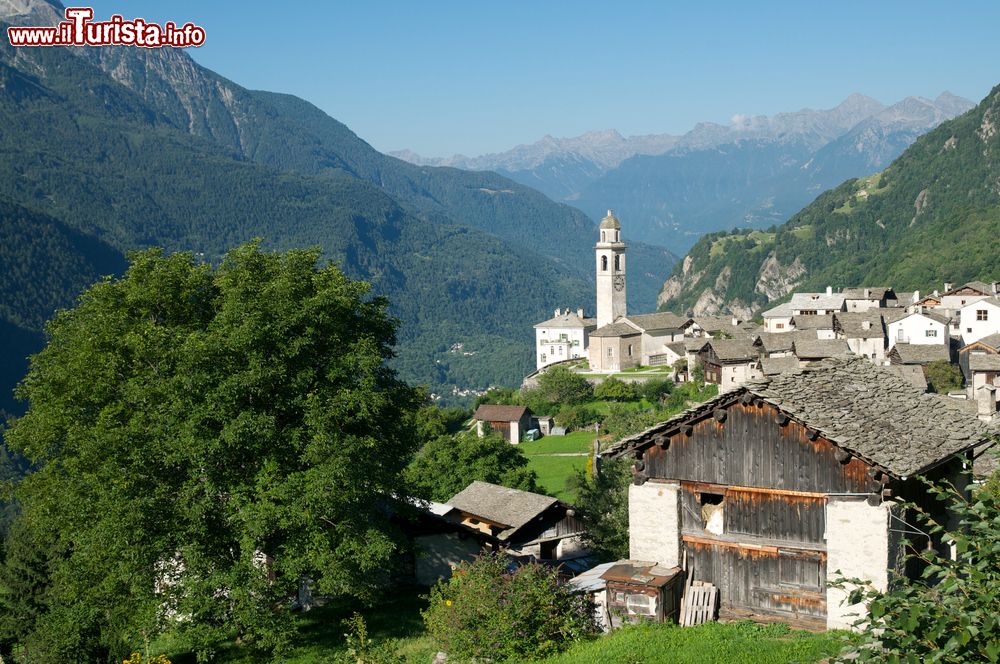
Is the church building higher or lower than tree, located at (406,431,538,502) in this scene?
higher

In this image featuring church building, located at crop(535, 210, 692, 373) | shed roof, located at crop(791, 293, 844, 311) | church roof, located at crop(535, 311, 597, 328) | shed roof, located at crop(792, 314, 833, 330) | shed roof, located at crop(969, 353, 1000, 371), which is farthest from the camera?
church roof, located at crop(535, 311, 597, 328)

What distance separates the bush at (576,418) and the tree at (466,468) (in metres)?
34.9

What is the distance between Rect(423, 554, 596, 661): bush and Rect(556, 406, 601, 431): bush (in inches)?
2515

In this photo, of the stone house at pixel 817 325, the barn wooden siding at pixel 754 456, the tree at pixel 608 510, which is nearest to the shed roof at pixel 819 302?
the stone house at pixel 817 325

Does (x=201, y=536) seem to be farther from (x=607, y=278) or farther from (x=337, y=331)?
(x=607, y=278)

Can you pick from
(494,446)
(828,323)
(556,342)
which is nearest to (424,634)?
(494,446)

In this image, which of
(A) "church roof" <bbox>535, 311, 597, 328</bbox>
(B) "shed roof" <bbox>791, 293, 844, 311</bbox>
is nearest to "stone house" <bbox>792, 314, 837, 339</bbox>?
(B) "shed roof" <bbox>791, 293, 844, 311</bbox>

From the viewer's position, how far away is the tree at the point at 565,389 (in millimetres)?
87812

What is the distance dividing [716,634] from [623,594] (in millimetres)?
2091

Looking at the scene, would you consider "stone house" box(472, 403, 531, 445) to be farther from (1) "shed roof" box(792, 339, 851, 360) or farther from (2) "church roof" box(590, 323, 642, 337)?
(1) "shed roof" box(792, 339, 851, 360)

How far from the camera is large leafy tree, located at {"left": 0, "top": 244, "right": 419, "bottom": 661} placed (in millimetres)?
21297

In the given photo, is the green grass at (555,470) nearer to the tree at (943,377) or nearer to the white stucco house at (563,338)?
the tree at (943,377)

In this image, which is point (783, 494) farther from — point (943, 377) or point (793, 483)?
point (943, 377)

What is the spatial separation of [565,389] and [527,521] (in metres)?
53.7
